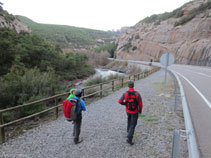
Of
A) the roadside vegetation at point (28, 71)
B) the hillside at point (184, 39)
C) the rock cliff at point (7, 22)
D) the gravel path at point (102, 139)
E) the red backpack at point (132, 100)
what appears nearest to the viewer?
the gravel path at point (102, 139)

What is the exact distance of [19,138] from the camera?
194 inches

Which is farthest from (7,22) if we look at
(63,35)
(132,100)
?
(63,35)

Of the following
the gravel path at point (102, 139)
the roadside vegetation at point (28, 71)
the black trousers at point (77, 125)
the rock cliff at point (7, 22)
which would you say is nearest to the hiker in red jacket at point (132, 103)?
the gravel path at point (102, 139)

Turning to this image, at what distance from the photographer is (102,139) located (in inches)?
185

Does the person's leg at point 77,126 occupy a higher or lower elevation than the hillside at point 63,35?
lower

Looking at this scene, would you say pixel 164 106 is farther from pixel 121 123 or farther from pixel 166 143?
pixel 166 143

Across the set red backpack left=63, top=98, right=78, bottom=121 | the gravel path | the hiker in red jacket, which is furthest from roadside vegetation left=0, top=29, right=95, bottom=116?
the hiker in red jacket

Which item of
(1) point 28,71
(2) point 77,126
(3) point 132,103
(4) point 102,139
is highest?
(3) point 132,103

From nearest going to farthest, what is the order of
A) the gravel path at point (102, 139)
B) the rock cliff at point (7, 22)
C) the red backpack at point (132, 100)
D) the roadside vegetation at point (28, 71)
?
1. the gravel path at point (102, 139)
2. the red backpack at point (132, 100)
3. the roadside vegetation at point (28, 71)
4. the rock cliff at point (7, 22)

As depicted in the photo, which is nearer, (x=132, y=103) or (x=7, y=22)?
(x=132, y=103)

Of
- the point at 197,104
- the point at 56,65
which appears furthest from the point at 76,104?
the point at 56,65

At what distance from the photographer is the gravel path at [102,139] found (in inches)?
156

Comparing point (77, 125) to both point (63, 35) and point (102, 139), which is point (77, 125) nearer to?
point (102, 139)

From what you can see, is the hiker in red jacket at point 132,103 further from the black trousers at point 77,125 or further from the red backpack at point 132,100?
the black trousers at point 77,125
